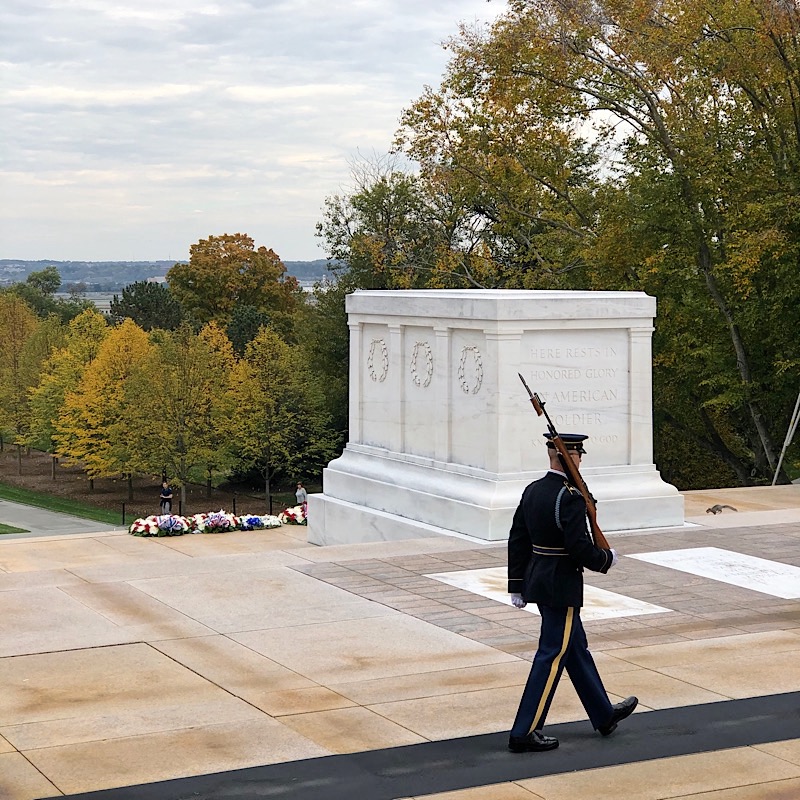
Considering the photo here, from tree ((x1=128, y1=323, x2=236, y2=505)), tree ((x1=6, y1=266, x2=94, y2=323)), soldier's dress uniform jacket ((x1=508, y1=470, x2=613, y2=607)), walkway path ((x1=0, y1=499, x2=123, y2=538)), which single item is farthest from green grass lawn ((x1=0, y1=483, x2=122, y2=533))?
tree ((x1=6, y1=266, x2=94, y2=323))

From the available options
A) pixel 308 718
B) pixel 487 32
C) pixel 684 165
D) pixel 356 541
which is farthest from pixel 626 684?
pixel 487 32

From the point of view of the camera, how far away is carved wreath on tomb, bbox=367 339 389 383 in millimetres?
15555

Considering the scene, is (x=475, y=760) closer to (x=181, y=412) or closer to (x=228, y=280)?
(x=181, y=412)

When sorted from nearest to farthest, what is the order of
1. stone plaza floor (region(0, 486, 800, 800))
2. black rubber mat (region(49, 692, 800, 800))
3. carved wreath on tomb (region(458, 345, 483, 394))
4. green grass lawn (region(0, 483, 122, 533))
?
black rubber mat (region(49, 692, 800, 800))
stone plaza floor (region(0, 486, 800, 800))
carved wreath on tomb (region(458, 345, 483, 394))
green grass lawn (region(0, 483, 122, 533))

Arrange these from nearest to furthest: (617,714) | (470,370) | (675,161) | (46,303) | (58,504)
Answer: (617,714) < (470,370) < (675,161) < (58,504) < (46,303)

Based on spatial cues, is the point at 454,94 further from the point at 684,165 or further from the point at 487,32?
the point at 684,165

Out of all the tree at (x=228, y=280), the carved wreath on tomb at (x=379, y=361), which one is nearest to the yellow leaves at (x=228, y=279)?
the tree at (x=228, y=280)

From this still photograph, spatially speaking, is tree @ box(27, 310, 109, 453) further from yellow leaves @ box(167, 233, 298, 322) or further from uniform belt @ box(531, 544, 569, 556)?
uniform belt @ box(531, 544, 569, 556)

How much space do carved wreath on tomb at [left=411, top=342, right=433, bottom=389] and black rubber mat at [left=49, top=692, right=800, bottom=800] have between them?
763cm

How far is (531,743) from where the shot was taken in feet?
21.8

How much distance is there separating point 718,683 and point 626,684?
54 cm

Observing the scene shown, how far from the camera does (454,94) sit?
101 feet

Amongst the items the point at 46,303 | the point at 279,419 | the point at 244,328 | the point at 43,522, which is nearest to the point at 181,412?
the point at 279,419

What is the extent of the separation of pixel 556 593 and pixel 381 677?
189 cm
